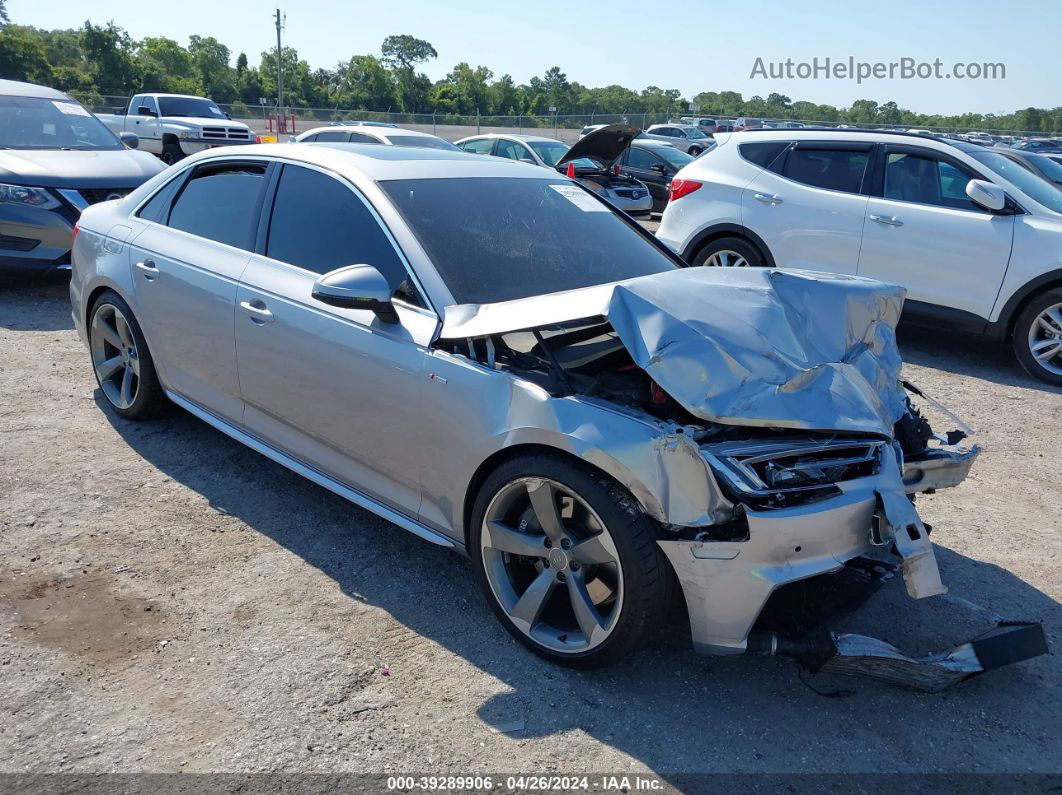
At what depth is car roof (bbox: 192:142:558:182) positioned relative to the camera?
152 inches

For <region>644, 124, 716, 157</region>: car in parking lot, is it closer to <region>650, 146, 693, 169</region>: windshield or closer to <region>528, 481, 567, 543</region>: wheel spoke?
<region>650, 146, 693, 169</region>: windshield

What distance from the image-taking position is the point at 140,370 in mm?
4848

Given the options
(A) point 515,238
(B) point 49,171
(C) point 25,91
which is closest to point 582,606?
(A) point 515,238

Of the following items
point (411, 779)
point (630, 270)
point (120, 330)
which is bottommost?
point (411, 779)

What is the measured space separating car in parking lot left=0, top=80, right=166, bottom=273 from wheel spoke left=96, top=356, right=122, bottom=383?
3.56 m

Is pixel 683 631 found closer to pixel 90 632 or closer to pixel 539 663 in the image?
pixel 539 663

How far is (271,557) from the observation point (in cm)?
374

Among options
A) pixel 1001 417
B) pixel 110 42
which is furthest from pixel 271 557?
pixel 110 42

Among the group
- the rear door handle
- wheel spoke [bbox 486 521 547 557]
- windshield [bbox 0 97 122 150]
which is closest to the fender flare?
the rear door handle

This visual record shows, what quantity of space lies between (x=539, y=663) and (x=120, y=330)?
3.40 meters

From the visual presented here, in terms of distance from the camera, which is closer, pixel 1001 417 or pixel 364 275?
pixel 364 275

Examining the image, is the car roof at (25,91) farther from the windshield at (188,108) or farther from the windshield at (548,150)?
the windshield at (188,108)

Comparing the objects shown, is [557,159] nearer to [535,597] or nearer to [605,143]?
[605,143]

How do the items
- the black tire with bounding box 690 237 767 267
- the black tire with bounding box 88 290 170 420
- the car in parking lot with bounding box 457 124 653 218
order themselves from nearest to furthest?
1. the black tire with bounding box 88 290 170 420
2. the black tire with bounding box 690 237 767 267
3. the car in parking lot with bounding box 457 124 653 218
